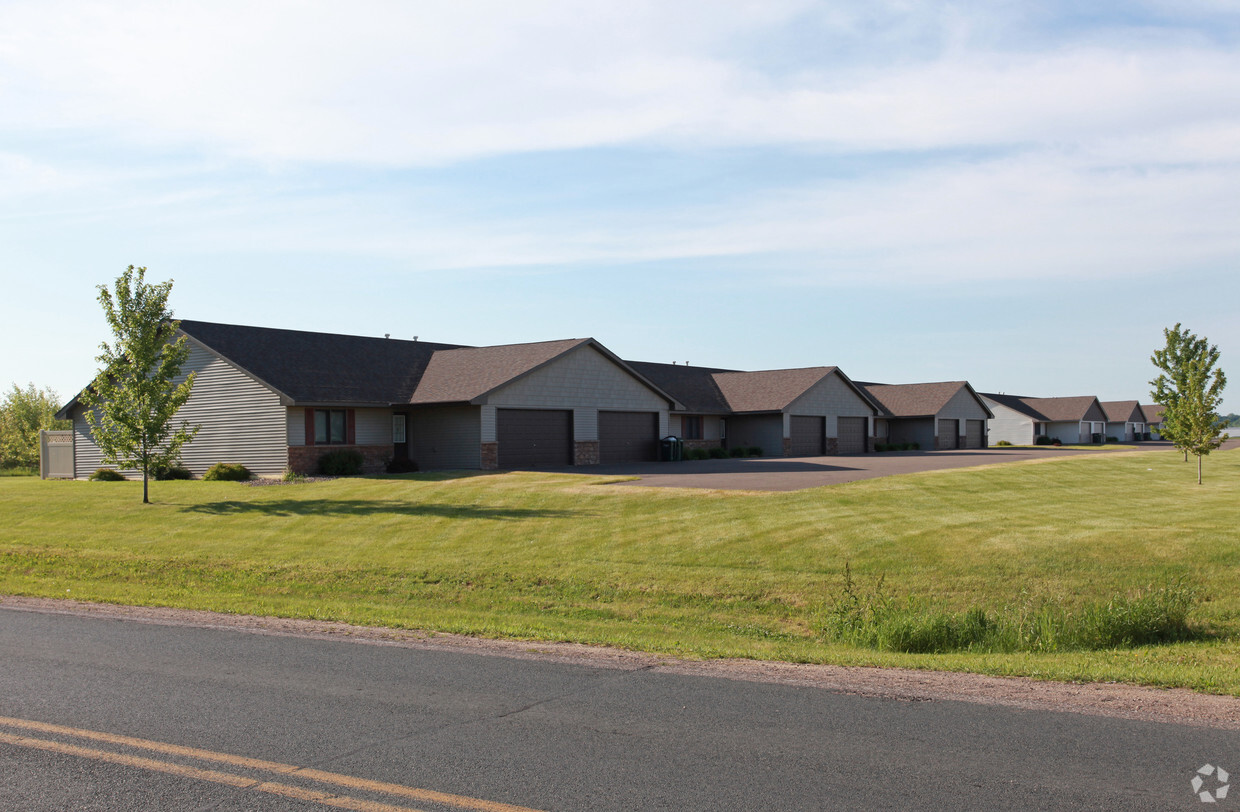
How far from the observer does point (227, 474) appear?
31797mm

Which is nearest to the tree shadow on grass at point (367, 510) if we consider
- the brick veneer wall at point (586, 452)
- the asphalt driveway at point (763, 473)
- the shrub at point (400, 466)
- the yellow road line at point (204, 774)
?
the asphalt driveway at point (763, 473)

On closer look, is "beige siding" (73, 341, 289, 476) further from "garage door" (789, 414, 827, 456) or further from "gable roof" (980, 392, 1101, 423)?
"gable roof" (980, 392, 1101, 423)

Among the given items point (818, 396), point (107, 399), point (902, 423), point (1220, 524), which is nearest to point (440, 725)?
point (1220, 524)

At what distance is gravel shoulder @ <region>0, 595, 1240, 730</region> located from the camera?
292 inches

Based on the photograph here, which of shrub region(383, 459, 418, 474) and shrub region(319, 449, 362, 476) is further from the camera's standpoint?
shrub region(383, 459, 418, 474)

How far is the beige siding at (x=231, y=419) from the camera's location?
105 ft

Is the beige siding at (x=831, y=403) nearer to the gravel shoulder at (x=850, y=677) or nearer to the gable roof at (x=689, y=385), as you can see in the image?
the gable roof at (x=689, y=385)

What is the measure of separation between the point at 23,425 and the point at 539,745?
70.5 meters

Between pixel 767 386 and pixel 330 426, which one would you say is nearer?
pixel 330 426

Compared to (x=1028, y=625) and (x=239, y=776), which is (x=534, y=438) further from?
(x=239, y=776)

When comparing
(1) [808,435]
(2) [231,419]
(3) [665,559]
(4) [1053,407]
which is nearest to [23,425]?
(2) [231,419]

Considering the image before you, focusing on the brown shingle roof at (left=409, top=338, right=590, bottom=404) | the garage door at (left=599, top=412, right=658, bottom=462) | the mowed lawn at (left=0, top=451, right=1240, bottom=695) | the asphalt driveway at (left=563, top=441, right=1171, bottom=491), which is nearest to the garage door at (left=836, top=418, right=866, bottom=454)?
the asphalt driveway at (left=563, top=441, right=1171, bottom=491)

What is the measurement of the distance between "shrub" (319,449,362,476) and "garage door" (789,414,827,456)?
24.6 metres

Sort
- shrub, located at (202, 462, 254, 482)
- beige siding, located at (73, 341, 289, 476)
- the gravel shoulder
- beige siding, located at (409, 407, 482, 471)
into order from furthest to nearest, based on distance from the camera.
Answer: beige siding, located at (409, 407, 482, 471) → beige siding, located at (73, 341, 289, 476) → shrub, located at (202, 462, 254, 482) → the gravel shoulder
